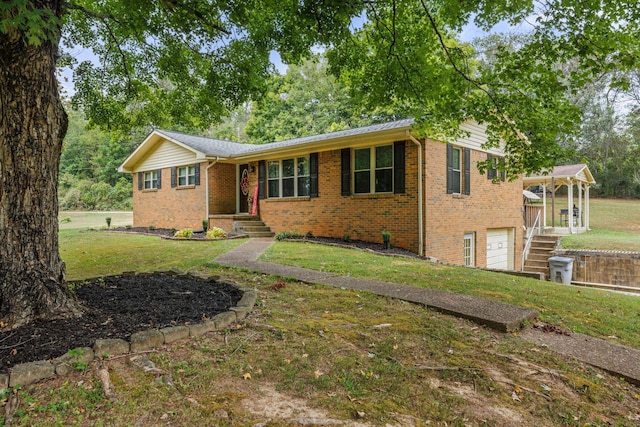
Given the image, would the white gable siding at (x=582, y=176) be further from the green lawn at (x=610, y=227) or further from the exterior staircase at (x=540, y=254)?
the exterior staircase at (x=540, y=254)

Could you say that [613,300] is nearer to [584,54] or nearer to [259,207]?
[584,54]

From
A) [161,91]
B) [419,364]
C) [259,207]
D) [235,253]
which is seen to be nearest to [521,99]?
[419,364]

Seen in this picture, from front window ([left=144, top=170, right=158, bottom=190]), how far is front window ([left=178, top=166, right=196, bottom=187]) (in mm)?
2288

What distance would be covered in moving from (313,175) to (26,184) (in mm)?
9198

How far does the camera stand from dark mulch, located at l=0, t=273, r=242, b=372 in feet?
9.09

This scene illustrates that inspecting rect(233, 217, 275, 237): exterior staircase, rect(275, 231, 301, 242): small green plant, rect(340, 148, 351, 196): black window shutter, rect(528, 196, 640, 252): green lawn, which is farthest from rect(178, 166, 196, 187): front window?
rect(528, 196, 640, 252): green lawn

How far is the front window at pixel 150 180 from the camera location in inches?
712

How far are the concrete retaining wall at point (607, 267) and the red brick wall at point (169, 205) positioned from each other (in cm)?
1437

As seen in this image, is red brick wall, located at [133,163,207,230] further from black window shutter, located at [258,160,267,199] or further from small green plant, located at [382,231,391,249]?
small green plant, located at [382,231,391,249]

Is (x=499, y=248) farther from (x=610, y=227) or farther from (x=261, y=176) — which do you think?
(x=610, y=227)

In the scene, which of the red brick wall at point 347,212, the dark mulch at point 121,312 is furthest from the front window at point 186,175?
Answer: the dark mulch at point 121,312

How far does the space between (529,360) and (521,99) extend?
4807mm

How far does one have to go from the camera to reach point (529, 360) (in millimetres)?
3096

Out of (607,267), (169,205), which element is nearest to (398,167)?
(607,267)
